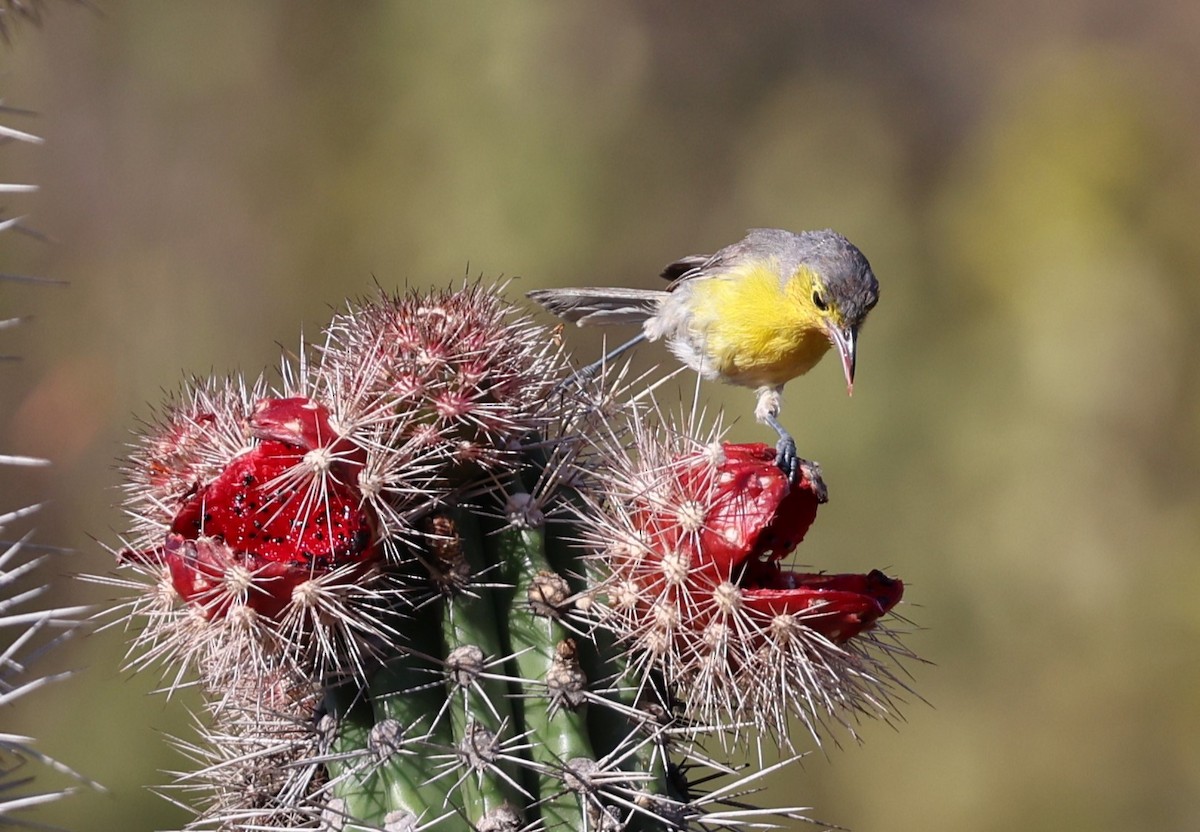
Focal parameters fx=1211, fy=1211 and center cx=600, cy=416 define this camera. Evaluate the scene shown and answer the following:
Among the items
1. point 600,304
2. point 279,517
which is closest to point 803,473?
point 279,517

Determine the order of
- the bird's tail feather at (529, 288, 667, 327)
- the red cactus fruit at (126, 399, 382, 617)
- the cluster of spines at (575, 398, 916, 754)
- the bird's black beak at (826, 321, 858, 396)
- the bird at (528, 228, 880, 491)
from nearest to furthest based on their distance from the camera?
the red cactus fruit at (126, 399, 382, 617), the cluster of spines at (575, 398, 916, 754), the bird's black beak at (826, 321, 858, 396), the bird at (528, 228, 880, 491), the bird's tail feather at (529, 288, 667, 327)

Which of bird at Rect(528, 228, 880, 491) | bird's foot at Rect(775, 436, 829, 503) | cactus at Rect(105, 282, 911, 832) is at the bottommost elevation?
cactus at Rect(105, 282, 911, 832)

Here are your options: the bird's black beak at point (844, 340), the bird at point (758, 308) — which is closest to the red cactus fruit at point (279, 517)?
the bird at point (758, 308)

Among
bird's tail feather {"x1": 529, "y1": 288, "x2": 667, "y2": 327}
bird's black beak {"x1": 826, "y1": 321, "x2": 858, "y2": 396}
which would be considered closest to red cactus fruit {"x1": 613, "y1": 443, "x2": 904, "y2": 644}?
bird's black beak {"x1": 826, "y1": 321, "x2": 858, "y2": 396}

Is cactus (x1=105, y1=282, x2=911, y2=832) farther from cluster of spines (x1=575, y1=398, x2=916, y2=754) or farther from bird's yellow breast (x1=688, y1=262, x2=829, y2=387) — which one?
bird's yellow breast (x1=688, y1=262, x2=829, y2=387)

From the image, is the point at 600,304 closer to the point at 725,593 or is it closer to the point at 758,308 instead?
the point at 758,308

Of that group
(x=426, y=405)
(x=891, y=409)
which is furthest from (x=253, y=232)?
(x=426, y=405)

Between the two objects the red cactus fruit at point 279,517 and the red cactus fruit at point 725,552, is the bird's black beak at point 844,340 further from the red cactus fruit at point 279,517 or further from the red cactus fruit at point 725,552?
the red cactus fruit at point 279,517
